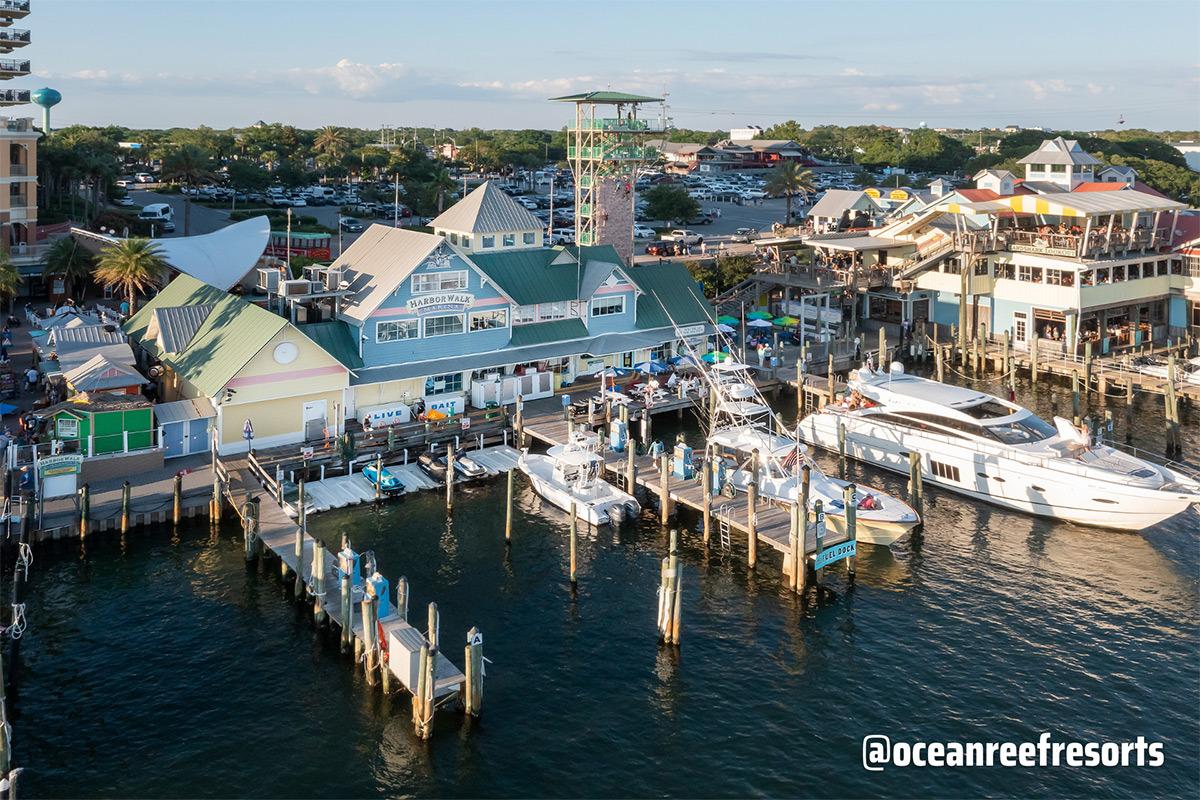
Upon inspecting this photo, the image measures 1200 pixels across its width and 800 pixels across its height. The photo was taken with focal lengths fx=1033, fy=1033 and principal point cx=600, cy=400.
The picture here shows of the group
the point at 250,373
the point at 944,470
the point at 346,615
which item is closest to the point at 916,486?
the point at 944,470

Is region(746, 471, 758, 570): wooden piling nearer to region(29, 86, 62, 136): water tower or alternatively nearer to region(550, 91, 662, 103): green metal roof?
region(550, 91, 662, 103): green metal roof

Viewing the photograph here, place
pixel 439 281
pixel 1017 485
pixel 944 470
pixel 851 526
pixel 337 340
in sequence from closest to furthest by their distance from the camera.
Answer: pixel 851 526 → pixel 1017 485 → pixel 944 470 → pixel 337 340 → pixel 439 281

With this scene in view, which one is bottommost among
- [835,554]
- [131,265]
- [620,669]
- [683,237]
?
[620,669]

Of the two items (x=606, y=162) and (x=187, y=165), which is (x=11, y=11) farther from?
(x=606, y=162)

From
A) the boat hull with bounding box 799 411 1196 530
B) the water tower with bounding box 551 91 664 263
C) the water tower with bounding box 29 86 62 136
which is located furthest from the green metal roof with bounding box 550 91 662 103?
the water tower with bounding box 29 86 62 136

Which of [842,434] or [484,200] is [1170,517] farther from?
[484,200]

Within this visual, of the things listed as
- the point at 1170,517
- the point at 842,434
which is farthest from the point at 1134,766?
the point at 842,434
